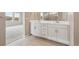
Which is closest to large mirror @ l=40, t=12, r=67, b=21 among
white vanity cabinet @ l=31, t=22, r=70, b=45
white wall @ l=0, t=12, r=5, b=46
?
white vanity cabinet @ l=31, t=22, r=70, b=45

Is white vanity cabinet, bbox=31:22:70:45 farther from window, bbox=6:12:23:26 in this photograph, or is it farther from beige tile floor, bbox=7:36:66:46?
window, bbox=6:12:23:26

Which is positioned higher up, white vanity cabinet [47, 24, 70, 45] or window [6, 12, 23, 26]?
window [6, 12, 23, 26]

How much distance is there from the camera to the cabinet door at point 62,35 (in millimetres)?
1031

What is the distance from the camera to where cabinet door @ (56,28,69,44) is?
3.38 ft

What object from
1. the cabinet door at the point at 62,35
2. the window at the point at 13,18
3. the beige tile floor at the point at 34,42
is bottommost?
Result: the beige tile floor at the point at 34,42

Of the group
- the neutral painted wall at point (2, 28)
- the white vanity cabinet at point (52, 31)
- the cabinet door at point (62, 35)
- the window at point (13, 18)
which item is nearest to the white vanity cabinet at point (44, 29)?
the white vanity cabinet at point (52, 31)

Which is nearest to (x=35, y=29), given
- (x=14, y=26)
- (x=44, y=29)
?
(x=44, y=29)

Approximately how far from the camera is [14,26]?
1067mm

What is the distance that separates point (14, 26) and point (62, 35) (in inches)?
21.0

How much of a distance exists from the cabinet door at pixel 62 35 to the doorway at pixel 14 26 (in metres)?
0.39

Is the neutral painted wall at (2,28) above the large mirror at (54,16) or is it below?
below

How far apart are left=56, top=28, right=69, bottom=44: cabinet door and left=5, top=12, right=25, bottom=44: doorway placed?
389mm

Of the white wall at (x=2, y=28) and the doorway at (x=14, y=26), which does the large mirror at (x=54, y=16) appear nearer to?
the doorway at (x=14, y=26)
